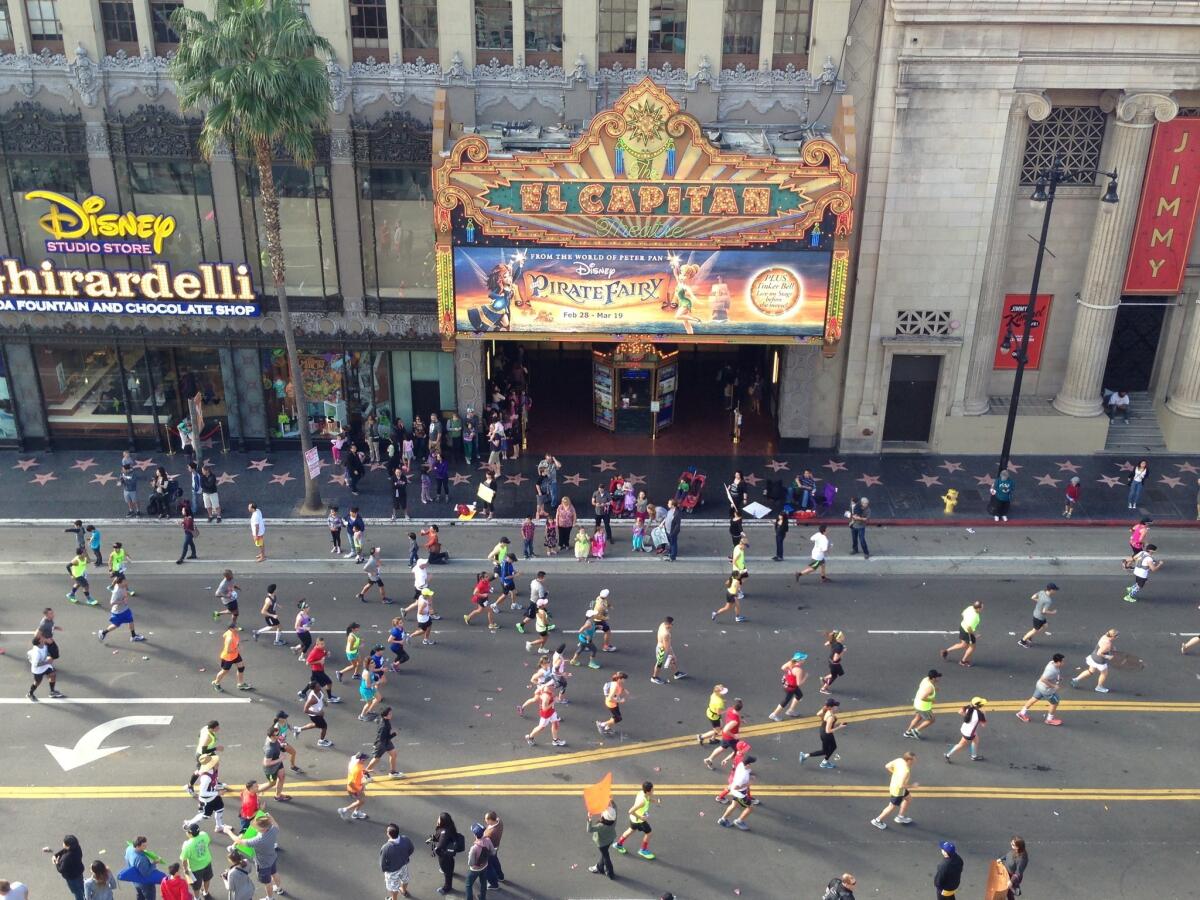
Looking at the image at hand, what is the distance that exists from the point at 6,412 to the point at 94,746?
57.3ft

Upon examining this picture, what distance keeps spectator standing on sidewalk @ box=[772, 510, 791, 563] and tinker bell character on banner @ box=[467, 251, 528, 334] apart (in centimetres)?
967


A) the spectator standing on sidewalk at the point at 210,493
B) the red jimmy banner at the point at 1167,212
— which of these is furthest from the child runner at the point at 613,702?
the red jimmy banner at the point at 1167,212

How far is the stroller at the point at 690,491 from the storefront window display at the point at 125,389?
15058 mm

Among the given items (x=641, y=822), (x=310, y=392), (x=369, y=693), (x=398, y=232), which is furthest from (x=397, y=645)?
(x=398, y=232)

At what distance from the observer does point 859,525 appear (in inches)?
1176

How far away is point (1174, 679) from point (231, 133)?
25.4 meters

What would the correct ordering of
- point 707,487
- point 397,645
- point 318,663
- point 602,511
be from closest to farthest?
point 318,663, point 397,645, point 602,511, point 707,487

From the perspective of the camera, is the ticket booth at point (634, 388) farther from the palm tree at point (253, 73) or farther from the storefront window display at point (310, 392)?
the palm tree at point (253, 73)

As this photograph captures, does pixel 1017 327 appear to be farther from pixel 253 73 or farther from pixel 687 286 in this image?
pixel 253 73

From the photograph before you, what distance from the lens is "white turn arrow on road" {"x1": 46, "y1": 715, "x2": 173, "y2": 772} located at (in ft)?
72.6

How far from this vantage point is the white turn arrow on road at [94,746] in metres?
22.1

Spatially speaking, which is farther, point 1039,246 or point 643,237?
point 643,237

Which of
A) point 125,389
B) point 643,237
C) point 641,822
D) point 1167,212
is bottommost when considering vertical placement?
point 641,822

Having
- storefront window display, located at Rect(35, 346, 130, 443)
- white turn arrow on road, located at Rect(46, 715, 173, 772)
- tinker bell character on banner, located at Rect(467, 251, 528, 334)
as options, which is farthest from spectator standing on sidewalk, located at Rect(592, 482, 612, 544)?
storefront window display, located at Rect(35, 346, 130, 443)
